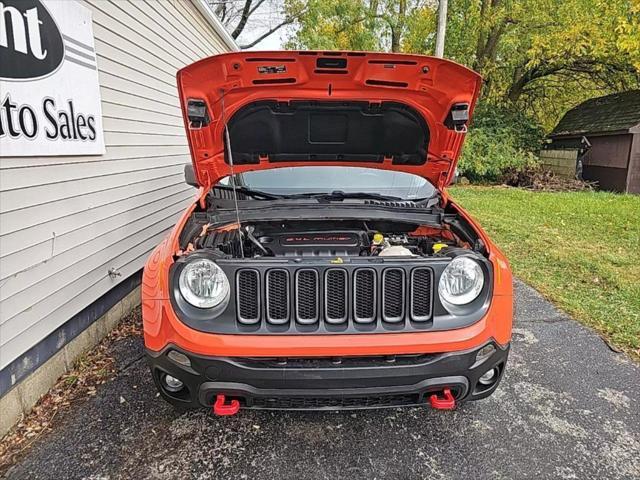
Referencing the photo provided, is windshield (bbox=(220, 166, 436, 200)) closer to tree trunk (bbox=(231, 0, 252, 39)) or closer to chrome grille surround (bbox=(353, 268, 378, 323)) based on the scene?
chrome grille surround (bbox=(353, 268, 378, 323))

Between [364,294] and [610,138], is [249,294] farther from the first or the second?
[610,138]

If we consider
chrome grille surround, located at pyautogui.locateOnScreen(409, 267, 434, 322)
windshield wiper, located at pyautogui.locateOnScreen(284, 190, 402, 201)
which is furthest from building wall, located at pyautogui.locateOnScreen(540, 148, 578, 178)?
chrome grille surround, located at pyautogui.locateOnScreen(409, 267, 434, 322)

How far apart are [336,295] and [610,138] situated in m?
14.7

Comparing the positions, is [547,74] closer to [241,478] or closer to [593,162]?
[593,162]

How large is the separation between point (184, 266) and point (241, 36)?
2426 centimetres

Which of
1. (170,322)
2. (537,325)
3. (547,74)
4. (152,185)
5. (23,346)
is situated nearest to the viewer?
(170,322)

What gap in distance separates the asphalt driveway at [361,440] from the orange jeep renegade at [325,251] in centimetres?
37

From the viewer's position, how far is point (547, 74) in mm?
16422

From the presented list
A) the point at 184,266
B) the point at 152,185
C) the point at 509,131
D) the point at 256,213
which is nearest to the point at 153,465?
the point at 184,266

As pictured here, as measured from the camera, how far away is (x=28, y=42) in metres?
2.62

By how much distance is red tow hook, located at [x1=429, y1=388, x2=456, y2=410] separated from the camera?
2.15 meters

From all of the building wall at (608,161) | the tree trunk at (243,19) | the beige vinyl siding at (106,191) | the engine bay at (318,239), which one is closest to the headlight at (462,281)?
the engine bay at (318,239)

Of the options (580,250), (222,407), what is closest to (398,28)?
(580,250)

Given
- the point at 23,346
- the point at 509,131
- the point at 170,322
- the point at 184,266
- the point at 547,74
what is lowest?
the point at 23,346
